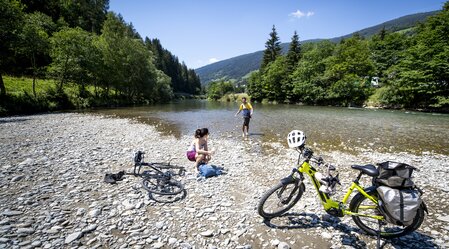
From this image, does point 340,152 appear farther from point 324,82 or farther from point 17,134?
point 324,82

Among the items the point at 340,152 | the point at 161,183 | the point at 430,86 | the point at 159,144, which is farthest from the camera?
the point at 430,86

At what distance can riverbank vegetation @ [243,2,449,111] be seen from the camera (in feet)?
133

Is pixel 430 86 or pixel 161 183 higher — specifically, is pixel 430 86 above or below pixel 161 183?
above

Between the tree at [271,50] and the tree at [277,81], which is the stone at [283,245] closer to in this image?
the tree at [277,81]

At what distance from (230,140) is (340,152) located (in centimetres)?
754

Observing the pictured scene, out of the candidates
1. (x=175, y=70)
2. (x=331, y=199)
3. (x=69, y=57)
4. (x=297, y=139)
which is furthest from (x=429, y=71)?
(x=175, y=70)

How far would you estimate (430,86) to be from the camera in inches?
1566

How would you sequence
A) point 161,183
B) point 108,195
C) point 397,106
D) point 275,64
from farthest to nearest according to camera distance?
point 275,64 < point 397,106 < point 161,183 < point 108,195

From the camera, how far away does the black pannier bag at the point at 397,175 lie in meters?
4.13

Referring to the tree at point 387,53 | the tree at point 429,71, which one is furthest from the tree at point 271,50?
the tree at point 429,71

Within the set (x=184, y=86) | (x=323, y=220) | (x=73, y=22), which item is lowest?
(x=323, y=220)

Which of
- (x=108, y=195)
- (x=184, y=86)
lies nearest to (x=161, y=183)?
(x=108, y=195)

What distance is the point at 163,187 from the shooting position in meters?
7.41

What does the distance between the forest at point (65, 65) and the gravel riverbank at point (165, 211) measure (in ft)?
94.8
